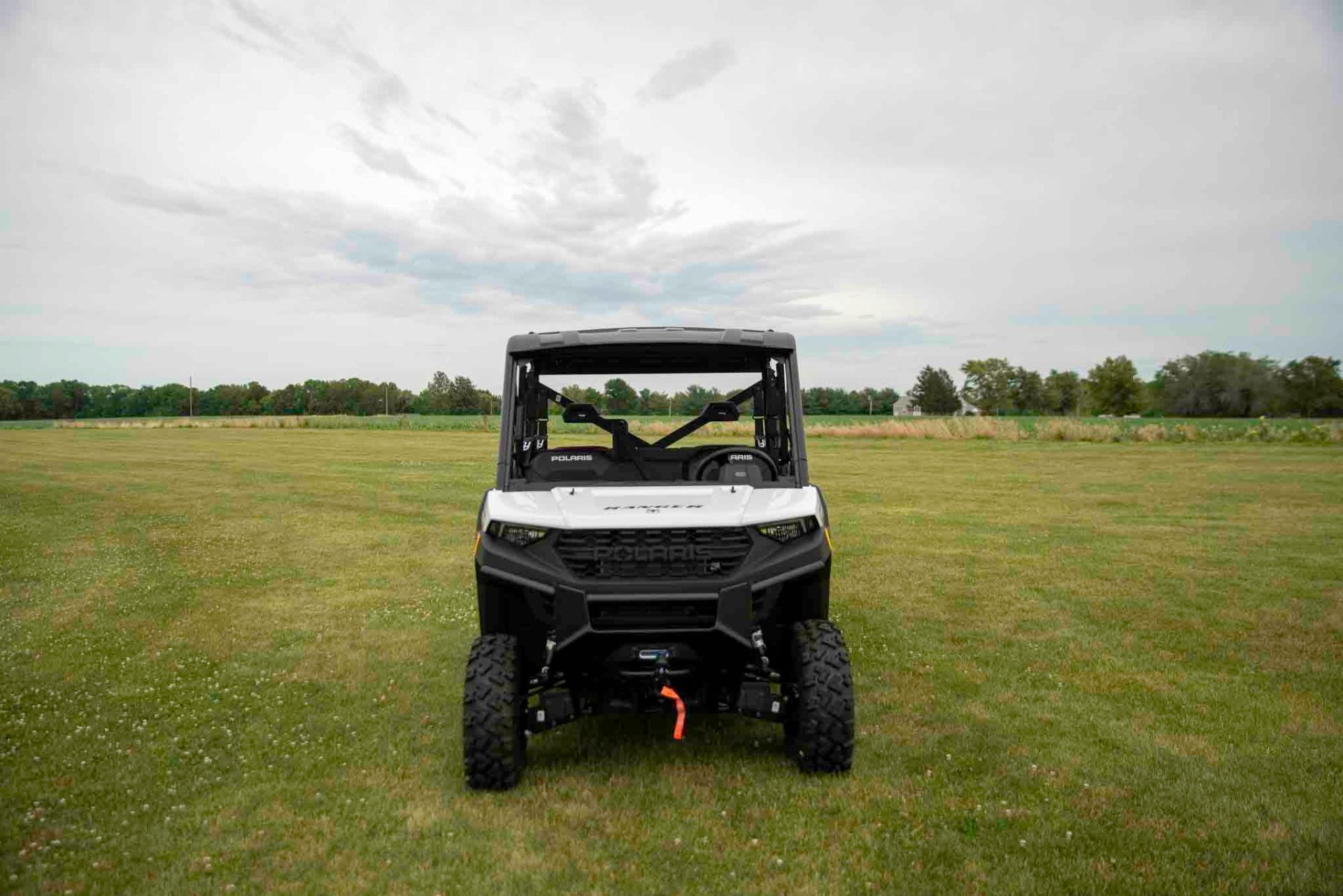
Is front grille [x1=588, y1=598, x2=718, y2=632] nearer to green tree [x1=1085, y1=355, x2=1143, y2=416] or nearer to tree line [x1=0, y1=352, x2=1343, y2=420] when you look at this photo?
tree line [x1=0, y1=352, x2=1343, y2=420]

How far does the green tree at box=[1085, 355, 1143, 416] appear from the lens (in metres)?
150

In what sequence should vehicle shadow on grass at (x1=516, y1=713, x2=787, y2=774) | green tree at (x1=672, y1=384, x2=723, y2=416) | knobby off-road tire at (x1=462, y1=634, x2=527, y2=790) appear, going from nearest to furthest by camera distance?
knobby off-road tire at (x1=462, y1=634, x2=527, y2=790) → vehicle shadow on grass at (x1=516, y1=713, x2=787, y2=774) → green tree at (x1=672, y1=384, x2=723, y2=416)

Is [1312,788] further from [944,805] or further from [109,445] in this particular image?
[109,445]

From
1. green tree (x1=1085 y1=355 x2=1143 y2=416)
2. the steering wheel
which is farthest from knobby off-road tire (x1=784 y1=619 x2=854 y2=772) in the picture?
green tree (x1=1085 y1=355 x2=1143 y2=416)

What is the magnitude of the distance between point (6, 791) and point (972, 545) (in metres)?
12.1

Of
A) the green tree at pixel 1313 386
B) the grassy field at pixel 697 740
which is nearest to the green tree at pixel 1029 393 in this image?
the green tree at pixel 1313 386

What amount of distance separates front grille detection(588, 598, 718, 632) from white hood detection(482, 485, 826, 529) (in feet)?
1.36

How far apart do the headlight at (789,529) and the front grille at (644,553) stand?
208 mm

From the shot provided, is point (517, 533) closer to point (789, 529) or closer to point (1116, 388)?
point (789, 529)

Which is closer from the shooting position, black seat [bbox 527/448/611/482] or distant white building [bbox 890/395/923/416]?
black seat [bbox 527/448/611/482]

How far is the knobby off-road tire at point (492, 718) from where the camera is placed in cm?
503

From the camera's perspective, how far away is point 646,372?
7164 millimetres

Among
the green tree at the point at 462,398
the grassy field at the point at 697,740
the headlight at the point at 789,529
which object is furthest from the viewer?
the green tree at the point at 462,398

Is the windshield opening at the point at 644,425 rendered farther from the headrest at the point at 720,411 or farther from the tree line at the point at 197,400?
the tree line at the point at 197,400
